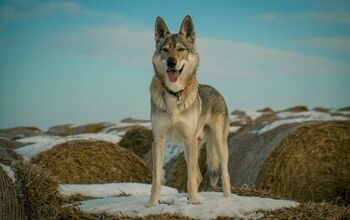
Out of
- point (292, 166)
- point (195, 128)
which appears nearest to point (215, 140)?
point (195, 128)

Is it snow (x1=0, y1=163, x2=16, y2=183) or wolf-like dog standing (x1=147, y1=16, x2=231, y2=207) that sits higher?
wolf-like dog standing (x1=147, y1=16, x2=231, y2=207)

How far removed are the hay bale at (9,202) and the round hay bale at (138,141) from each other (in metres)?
7.54

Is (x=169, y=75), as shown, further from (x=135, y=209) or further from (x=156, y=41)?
(x=135, y=209)

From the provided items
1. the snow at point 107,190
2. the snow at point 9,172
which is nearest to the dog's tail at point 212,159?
the snow at point 107,190

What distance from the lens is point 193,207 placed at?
252 inches

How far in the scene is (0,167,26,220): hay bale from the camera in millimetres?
6363

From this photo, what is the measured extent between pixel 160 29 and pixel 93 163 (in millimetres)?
4168

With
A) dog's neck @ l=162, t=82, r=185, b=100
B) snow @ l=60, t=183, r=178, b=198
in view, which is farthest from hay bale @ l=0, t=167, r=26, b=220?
dog's neck @ l=162, t=82, r=185, b=100

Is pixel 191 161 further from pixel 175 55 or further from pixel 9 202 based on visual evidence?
pixel 9 202

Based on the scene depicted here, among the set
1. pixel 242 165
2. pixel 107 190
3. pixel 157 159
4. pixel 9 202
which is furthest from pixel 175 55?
pixel 242 165

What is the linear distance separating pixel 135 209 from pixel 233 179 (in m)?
4.73

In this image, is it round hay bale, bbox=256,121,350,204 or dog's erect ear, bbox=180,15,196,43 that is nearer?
dog's erect ear, bbox=180,15,196,43

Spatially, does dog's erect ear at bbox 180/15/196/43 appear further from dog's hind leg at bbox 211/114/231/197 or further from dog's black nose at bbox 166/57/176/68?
dog's hind leg at bbox 211/114/231/197

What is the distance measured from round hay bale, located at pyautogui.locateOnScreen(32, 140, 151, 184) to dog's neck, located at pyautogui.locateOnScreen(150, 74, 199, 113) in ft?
12.3
